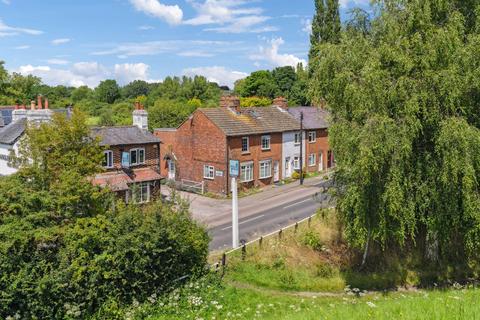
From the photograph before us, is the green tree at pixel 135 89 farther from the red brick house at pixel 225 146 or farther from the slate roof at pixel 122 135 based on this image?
the slate roof at pixel 122 135

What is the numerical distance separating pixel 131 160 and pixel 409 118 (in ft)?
76.0

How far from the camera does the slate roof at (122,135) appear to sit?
34278mm

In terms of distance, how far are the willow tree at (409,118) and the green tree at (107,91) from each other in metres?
123

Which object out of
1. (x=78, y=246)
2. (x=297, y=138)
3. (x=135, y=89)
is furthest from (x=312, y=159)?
(x=135, y=89)

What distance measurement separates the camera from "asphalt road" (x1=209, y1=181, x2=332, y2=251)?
27547 millimetres

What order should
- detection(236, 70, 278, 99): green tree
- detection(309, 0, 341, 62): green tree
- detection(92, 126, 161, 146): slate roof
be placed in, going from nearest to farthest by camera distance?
detection(92, 126, 161, 146): slate roof → detection(309, 0, 341, 62): green tree → detection(236, 70, 278, 99): green tree

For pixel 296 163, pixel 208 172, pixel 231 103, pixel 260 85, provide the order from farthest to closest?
pixel 260 85 < pixel 296 163 < pixel 231 103 < pixel 208 172

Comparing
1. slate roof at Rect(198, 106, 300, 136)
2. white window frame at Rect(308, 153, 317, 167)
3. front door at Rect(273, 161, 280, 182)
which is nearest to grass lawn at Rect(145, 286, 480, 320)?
slate roof at Rect(198, 106, 300, 136)

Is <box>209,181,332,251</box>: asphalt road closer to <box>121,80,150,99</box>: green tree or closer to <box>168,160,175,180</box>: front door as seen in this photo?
<box>168,160,175,180</box>: front door

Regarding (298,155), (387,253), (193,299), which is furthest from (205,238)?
(298,155)

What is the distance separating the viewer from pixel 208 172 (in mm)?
42781

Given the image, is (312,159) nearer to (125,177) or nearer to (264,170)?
(264,170)

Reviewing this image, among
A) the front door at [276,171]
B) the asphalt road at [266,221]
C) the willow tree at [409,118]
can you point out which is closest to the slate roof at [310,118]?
the front door at [276,171]

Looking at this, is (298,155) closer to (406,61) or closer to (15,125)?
(15,125)
